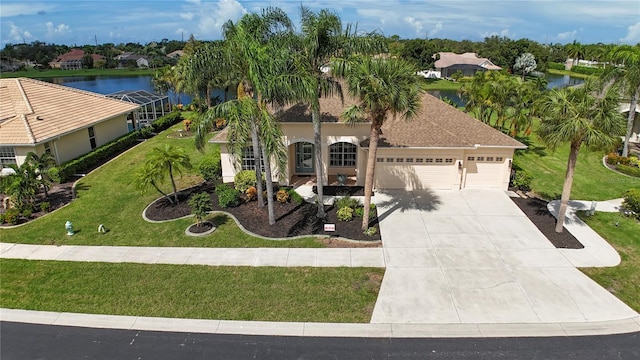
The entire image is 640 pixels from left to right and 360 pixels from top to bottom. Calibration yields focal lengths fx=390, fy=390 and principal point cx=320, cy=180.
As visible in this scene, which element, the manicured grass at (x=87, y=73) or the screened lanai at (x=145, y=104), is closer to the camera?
the screened lanai at (x=145, y=104)

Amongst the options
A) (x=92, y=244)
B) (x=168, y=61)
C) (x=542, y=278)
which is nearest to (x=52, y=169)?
(x=92, y=244)

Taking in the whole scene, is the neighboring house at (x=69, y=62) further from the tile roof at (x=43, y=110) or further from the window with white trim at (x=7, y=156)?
the window with white trim at (x=7, y=156)

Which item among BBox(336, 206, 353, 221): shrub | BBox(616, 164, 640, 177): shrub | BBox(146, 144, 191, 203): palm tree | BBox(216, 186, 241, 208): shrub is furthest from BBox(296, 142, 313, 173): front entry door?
BBox(616, 164, 640, 177): shrub

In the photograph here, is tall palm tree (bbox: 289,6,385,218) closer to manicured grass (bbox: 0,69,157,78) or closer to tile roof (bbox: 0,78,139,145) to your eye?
tile roof (bbox: 0,78,139,145)

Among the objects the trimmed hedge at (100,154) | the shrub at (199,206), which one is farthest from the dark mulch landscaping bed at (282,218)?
the trimmed hedge at (100,154)

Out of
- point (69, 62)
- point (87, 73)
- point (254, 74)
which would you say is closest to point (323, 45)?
point (254, 74)

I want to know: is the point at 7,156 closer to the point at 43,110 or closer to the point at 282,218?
the point at 43,110
